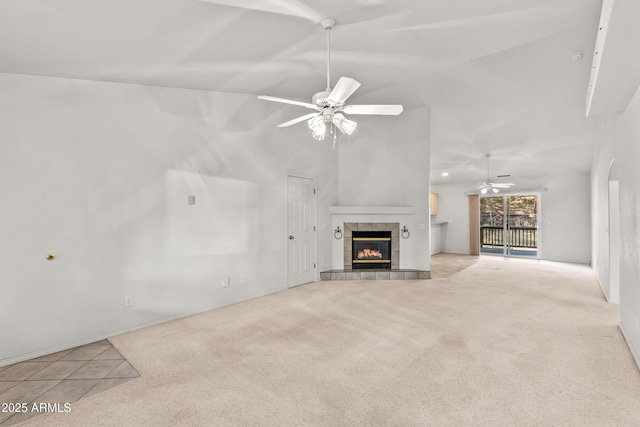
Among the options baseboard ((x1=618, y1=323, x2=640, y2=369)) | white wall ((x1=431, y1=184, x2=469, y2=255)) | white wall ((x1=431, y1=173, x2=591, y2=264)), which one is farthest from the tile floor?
white wall ((x1=431, y1=173, x2=591, y2=264))

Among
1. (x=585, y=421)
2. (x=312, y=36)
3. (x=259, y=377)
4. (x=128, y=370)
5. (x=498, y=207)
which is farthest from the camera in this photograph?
(x=498, y=207)

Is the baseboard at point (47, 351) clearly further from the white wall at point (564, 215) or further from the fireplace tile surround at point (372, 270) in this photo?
the white wall at point (564, 215)

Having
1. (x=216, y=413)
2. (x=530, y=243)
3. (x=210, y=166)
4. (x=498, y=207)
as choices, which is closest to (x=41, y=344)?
(x=216, y=413)

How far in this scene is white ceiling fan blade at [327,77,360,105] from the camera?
7.46 feet

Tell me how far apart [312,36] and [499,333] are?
11.5 ft

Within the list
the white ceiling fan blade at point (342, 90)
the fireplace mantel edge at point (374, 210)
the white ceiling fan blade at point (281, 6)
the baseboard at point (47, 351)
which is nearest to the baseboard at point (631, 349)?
the white ceiling fan blade at point (342, 90)

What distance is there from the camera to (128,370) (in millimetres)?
2539

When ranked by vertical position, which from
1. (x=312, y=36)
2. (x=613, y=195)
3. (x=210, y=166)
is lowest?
(x=613, y=195)

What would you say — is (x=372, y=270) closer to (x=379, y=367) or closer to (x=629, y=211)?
(x=379, y=367)

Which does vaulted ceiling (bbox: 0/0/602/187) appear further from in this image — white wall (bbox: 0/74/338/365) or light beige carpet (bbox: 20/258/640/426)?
light beige carpet (bbox: 20/258/640/426)

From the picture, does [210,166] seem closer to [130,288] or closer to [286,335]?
[130,288]

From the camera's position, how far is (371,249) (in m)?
6.04

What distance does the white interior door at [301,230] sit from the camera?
5.15 m

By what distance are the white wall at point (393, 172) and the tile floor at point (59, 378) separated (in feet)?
12.8
